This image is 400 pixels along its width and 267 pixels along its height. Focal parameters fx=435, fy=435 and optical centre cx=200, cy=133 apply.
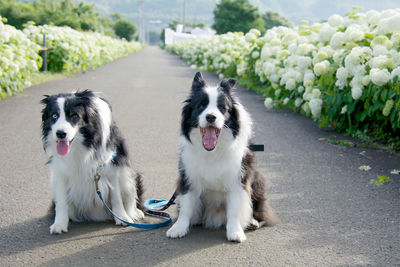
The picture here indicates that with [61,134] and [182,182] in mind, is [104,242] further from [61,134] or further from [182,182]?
[61,134]

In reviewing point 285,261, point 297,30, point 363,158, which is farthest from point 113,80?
point 285,261

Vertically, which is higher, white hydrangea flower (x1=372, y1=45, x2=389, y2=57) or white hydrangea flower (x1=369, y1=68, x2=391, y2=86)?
white hydrangea flower (x1=372, y1=45, x2=389, y2=57)

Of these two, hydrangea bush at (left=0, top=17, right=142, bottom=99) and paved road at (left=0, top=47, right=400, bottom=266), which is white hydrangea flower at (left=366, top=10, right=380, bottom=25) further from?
hydrangea bush at (left=0, top=17, right=142, bottom=99)

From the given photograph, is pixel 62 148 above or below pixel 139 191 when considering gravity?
above

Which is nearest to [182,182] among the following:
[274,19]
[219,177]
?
[219,177]

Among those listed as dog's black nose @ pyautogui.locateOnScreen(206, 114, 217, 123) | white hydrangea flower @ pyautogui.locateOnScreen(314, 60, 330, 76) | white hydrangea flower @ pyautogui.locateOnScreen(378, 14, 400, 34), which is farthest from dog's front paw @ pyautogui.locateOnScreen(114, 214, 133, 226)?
white hydrangea flower @ pyautogui.locateOnScreen(378, 14, 400, 34)

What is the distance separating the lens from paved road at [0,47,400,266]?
339cm

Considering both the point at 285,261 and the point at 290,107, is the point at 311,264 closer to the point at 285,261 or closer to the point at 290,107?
the point at 285,261

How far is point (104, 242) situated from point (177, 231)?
62cm

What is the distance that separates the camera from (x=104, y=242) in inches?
143

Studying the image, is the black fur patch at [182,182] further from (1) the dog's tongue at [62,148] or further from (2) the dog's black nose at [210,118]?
(1) the dog's tongue at [62,148]

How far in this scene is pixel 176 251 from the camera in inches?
137

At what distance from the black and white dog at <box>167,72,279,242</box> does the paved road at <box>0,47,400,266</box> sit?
206 millimetres

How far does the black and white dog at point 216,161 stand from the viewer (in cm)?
352
